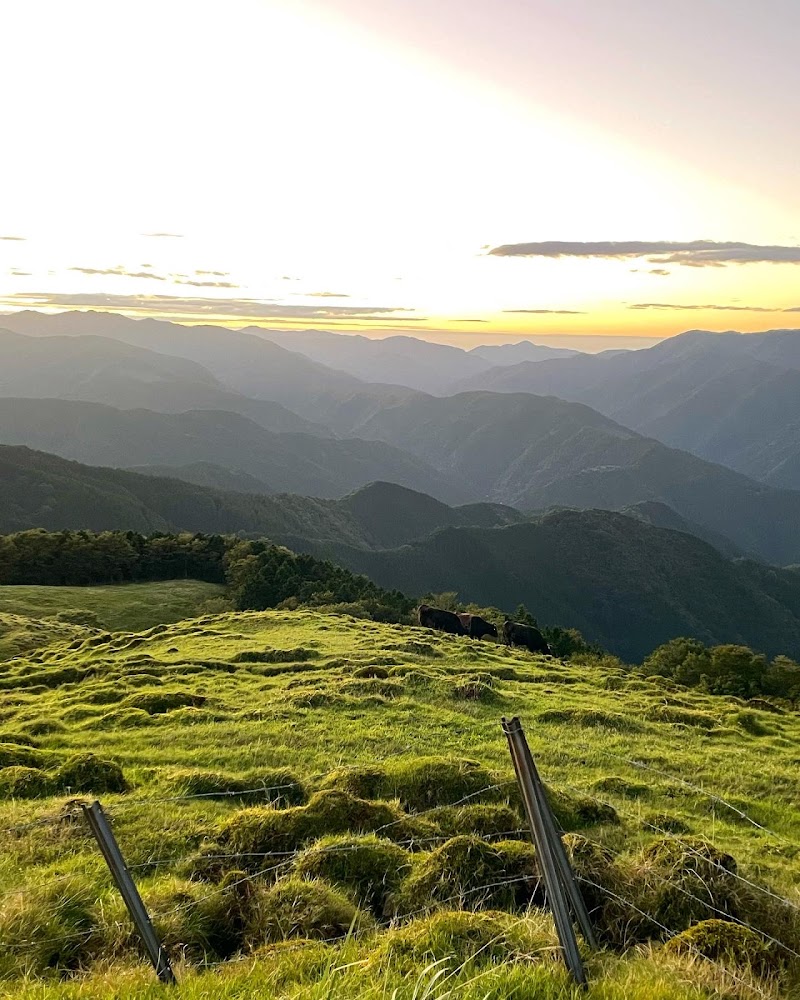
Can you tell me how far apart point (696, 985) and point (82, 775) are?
13143 mm

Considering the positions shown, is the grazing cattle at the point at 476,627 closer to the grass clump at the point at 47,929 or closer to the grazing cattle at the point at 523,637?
the grazing cattle at the point at 523,637

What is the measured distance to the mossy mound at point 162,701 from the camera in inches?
926

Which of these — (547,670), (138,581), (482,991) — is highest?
(482,991)

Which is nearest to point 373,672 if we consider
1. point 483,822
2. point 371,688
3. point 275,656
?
point 371,688

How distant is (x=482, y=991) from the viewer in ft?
18.2

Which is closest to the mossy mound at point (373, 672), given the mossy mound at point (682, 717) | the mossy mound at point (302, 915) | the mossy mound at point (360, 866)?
the mossy mound at point (682, 717)

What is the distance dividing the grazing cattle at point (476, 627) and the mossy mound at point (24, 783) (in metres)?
49.0

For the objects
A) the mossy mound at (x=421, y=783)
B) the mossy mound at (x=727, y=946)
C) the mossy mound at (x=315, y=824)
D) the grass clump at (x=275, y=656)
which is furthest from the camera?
the grass clump at (x=275, y=656)

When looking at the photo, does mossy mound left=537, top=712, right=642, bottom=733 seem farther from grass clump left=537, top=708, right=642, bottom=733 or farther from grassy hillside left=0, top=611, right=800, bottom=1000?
grassy hillside left=0, top=611, right=800, bottom=1000

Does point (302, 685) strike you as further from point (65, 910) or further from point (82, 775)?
point (65, 910)

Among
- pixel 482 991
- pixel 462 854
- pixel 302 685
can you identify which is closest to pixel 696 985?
pixel 482 991

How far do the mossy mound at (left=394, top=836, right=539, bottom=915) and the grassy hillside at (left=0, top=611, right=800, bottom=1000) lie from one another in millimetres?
34

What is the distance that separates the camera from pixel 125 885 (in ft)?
20.9

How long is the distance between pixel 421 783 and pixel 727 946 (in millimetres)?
7162
